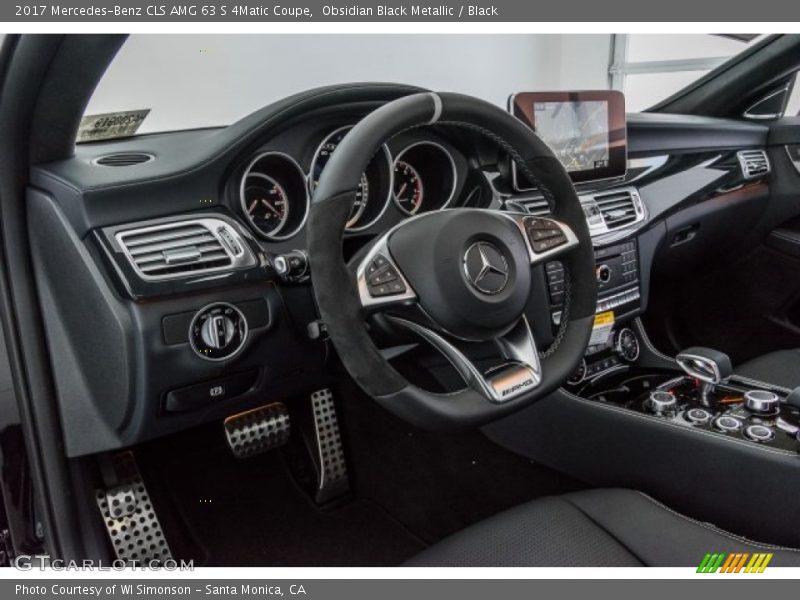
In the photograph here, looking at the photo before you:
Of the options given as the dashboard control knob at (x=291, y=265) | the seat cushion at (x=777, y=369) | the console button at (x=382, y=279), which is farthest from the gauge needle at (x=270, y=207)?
the seat cushion at (x=777, y=369)

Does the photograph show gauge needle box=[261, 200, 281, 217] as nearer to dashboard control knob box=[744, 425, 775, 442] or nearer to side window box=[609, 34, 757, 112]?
dashboard control knob box=[744, 425, 775, 442]

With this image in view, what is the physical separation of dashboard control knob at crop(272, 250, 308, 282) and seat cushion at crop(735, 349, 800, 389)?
114 centimetres

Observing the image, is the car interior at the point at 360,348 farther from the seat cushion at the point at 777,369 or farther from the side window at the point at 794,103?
the side window at the point at 794,103

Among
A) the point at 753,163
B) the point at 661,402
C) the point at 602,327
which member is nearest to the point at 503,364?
the point at 661,402

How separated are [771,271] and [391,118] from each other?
1745 mm

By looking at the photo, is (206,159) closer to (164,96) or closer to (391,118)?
(391,118)

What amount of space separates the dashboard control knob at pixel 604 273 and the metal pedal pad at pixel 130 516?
107 cm

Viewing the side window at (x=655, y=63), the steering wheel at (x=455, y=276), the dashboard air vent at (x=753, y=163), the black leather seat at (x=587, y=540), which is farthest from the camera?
the side window at (x=655, y=63)

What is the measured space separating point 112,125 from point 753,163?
1.79 metres

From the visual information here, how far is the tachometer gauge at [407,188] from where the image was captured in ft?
4.17

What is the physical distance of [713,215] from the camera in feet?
Answer: 6.24

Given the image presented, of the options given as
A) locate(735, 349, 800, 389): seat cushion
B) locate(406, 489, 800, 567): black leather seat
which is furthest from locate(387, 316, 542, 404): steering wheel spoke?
locate(735, 349, 800, 389): seat cushion

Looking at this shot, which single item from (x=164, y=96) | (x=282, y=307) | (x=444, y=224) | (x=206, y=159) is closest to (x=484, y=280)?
(x=444, y=224)

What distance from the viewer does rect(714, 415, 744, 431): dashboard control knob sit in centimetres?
125
